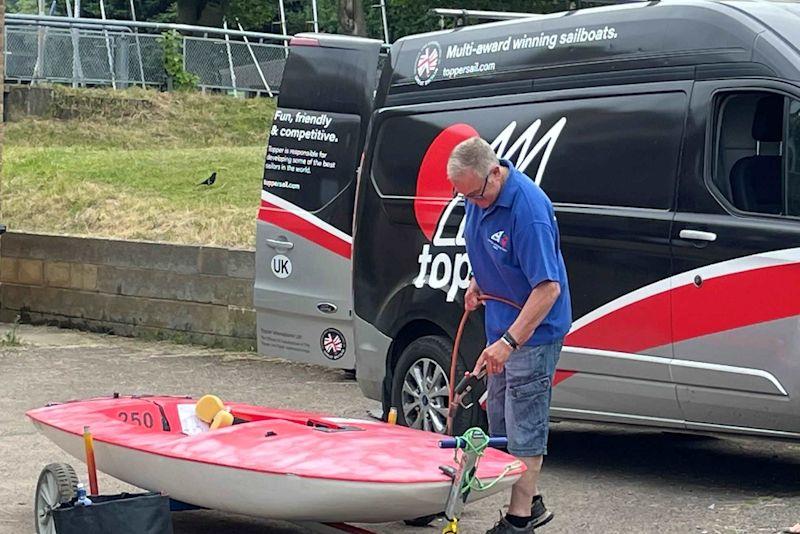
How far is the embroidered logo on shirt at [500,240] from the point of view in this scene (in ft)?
21.7

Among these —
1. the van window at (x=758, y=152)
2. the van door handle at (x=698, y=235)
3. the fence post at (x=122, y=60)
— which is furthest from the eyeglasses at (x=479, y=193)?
the fence post at (x=122, y=60)

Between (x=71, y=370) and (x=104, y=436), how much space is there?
6250mm

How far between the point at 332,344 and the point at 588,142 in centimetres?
384

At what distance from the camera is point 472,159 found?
652 centimetres

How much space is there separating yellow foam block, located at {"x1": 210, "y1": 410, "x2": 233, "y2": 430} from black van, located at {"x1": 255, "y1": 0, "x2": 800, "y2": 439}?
6.07ft

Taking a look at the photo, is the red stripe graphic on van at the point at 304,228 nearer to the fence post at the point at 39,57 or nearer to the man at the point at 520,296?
the man at the point at 520,296

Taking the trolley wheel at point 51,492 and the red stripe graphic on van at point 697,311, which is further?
the red stripe graphic on van at point 697,311

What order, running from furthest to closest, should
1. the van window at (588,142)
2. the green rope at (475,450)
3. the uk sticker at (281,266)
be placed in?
the uk sticker at (281,266) < the van window at (588,142) < the green rope at (475,450)

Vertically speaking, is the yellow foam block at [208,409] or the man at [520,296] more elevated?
the man at [520,296]

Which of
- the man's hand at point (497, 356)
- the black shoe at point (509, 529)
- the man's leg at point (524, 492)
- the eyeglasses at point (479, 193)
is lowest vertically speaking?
the black shoe at point (509, 529)

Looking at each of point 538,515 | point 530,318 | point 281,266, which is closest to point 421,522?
point 538,515

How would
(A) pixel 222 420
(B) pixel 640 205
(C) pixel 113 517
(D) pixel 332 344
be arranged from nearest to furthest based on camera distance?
(C) pixel 113 517 < (A) pixel 222 420 < (B) pixel 640 205 < (D) pixel 332 344

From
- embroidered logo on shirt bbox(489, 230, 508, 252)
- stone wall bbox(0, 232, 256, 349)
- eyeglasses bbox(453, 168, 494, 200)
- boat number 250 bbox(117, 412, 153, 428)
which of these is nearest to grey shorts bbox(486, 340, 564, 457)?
embroidered logo on shirt bbox(489, 230, 508, 252)

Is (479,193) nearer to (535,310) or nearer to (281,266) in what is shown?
(535,310)
